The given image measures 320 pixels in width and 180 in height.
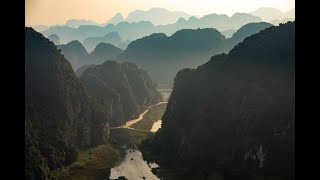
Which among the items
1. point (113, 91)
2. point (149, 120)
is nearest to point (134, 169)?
point (149, 120)

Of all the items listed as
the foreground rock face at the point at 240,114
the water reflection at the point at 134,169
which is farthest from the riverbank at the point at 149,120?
the water reflection at the point at 134,169

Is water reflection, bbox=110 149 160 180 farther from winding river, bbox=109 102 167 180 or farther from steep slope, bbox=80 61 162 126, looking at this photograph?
steep slope, bbox=80 61 162 126

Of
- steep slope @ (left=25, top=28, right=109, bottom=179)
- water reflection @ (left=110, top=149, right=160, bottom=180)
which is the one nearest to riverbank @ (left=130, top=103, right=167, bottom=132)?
steep slope @ (left=25, top=28, right=109, bottom=179)

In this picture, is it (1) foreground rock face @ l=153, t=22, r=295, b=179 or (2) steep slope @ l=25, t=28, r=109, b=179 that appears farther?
(2) steep slope @ l=25, t=28, r=109, b=179

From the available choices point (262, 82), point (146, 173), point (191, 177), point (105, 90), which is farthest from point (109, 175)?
point (105, 90)

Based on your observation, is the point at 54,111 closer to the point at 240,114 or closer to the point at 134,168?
the point at 134,168

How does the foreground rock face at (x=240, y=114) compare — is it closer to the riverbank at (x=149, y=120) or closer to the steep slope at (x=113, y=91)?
the riverbank at (x=149, y=120)

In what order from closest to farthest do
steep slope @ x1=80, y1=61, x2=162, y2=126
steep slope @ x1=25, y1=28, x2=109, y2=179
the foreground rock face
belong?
1. the foreground rock face
2. steep slope @ x1=25, y1=28, x2=109, y2=179
3. steep slope @ x1=80, y1=61, x2=162, y2=126
